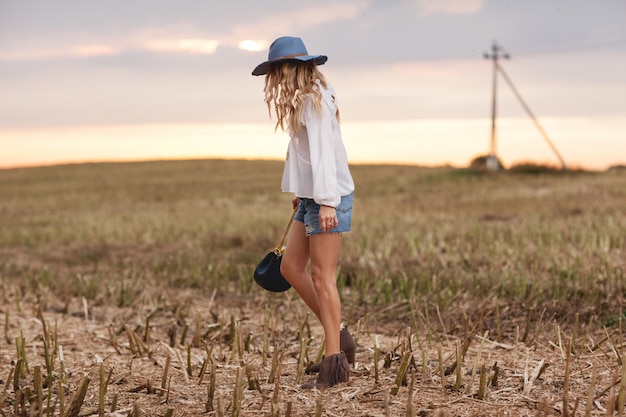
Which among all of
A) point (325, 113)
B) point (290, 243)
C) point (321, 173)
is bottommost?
point (290, 243)

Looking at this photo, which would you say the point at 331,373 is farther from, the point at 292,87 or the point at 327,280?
the point at 292,87

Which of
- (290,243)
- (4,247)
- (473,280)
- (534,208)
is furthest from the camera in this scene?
(534,208)

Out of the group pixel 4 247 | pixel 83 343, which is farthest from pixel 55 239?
pixel 83 343

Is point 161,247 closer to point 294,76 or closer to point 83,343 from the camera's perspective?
point 83,343

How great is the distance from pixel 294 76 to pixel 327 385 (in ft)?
5.88

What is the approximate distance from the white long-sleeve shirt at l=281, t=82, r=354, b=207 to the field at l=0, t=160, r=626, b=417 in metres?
0.98

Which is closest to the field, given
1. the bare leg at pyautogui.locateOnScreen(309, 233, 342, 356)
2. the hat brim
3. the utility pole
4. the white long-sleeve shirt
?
the bare leg at pyautogui.locateOnScreen(309, 233, 342, 356)

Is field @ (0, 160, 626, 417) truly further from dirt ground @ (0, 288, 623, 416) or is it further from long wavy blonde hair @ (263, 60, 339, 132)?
long wavy blonde hair @ (263, 60, 339, 132)

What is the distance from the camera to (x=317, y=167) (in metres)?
4.09

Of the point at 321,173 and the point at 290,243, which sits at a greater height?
the point at 321,173

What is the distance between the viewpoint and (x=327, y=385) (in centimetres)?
414

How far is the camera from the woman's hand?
4109 millimetres

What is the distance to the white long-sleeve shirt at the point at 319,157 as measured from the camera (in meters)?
4.09

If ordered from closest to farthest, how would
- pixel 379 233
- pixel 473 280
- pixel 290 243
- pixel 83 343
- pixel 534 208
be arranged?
pixel 290 243 → pixel 83 343 → pixel 473 280 → pixel 379 233 → pixel 534 208
